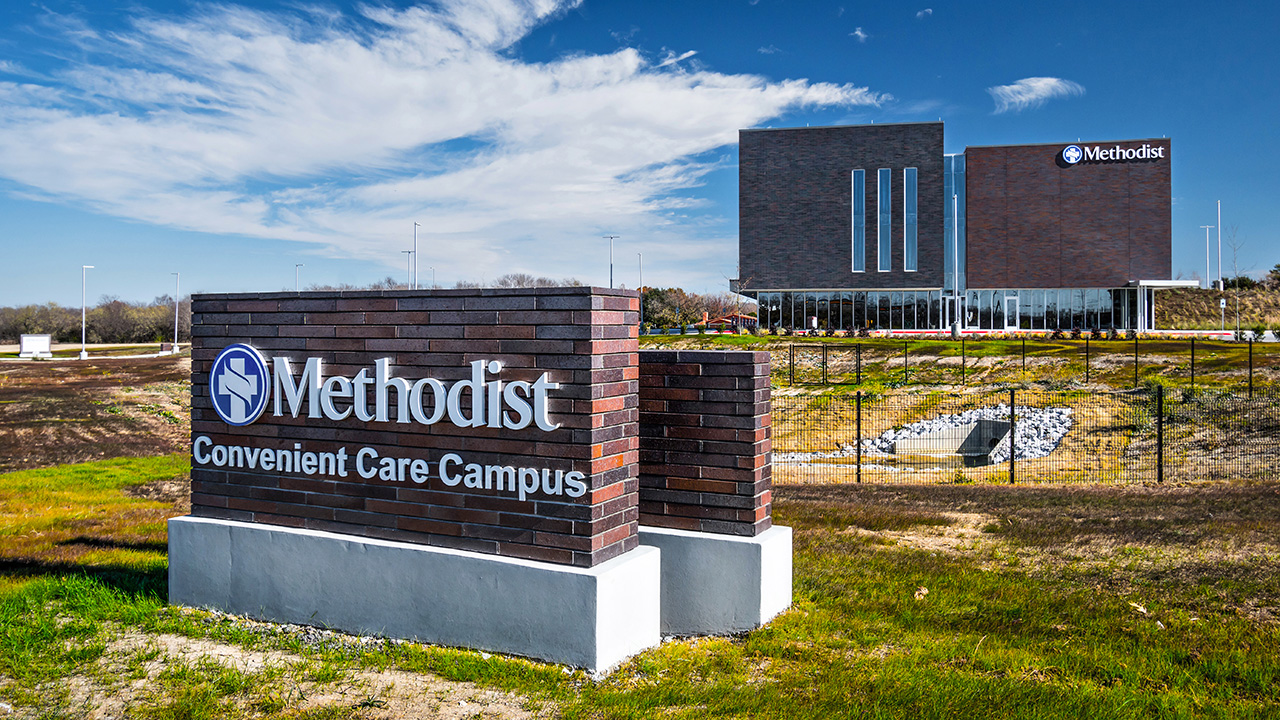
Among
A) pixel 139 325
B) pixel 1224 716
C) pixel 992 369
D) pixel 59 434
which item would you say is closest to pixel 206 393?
A: pixel 1224 716

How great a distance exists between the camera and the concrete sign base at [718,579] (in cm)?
592

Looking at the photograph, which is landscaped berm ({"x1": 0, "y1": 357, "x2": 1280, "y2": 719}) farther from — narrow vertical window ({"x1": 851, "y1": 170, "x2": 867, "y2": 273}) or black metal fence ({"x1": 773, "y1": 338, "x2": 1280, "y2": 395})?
narrow vertical window ({"x1": 851, "y1": 170, "x2": 867, "y2": 273})

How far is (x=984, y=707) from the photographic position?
14.5ft

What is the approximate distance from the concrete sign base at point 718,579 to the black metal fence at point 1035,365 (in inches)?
960

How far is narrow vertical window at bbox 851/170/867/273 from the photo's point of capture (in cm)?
6144

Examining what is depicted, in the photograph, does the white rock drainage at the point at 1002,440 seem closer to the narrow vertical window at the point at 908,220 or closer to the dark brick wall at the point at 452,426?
the dark brick wall at the point at 452,426

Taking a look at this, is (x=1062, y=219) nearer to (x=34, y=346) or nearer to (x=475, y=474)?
(x=475, y=474)

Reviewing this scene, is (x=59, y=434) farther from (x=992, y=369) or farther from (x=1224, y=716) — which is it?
(x=992, y=369)

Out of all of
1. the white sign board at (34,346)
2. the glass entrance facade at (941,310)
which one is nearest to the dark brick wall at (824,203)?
the glass entrance facade at (941,310)

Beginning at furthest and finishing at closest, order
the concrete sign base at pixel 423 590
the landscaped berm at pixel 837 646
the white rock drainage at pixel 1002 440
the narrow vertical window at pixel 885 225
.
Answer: the narrow vertical window at pixel 885 225 → the white rock drainage at pixel 1002 440 → the concrete sign base at pixel 423 590 → the landscaped berm at pixel 837 646

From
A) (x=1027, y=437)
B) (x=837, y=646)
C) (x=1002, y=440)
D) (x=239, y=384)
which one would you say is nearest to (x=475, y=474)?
(x=239, y=384)

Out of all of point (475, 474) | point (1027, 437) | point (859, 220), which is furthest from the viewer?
point (859, 220)

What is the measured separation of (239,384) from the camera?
249 inches

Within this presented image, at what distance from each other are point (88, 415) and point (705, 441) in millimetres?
30096
